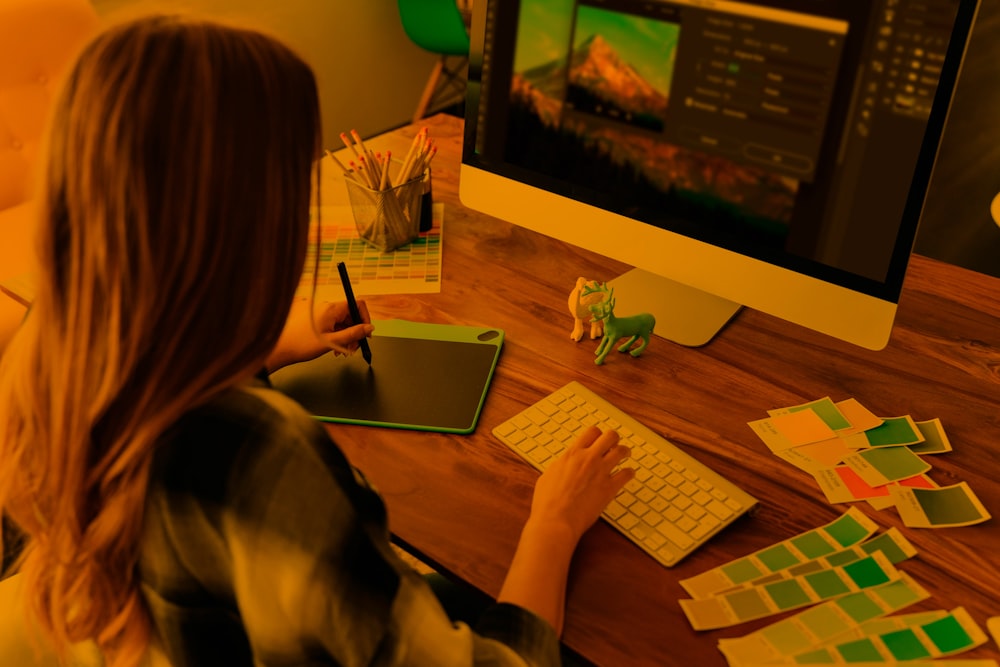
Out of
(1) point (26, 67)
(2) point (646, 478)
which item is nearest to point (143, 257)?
(2) point (646, 478)

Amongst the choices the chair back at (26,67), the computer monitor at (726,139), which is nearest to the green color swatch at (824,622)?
the computer monitor at (726,139)

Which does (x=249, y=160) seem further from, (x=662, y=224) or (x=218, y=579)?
(x=662, y=224)

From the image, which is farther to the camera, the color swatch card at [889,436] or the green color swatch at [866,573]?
the color swatch card at [889,436]

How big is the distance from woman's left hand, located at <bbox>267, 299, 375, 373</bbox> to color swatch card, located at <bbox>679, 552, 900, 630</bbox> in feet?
1.62

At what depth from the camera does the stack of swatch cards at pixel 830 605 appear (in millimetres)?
692

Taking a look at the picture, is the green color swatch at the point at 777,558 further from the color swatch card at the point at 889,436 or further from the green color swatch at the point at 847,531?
the color swatch card at the point at 889,436

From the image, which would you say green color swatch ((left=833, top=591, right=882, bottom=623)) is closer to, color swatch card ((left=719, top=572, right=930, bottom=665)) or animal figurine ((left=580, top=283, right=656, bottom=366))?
color swatch card ((left=719, top=572, right=930, bottom=665))

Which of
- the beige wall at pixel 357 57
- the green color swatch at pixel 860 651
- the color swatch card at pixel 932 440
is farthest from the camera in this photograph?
the beige wall at pixel 357 57

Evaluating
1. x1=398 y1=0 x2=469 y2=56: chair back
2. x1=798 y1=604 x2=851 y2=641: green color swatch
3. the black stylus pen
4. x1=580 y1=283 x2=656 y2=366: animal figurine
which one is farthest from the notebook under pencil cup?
x1=398 y1=0 x2=469 y2=56: chair back

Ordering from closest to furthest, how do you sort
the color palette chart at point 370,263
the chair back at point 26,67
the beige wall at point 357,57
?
the color palette chart at point 370,263 → the chair back at point 26,67 → the beige wall at point 357,57

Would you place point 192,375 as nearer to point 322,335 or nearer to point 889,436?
point 322,335

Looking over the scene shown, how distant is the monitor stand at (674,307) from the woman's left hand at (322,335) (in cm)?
35

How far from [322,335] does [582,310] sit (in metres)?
0.33

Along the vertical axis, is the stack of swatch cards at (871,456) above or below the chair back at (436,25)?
below
